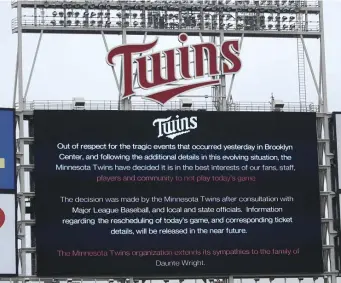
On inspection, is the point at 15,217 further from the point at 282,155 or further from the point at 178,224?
the point at 282,155

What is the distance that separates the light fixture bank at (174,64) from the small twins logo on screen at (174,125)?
81cm

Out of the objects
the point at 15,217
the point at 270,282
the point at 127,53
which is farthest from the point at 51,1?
the point at 270,282

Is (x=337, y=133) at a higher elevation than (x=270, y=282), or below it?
higher

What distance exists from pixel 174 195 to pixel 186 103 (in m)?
2.91

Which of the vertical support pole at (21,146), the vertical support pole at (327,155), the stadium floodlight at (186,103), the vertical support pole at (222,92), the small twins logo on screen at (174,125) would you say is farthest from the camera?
the vertical support pole at (222,92)

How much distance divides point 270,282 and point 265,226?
5.58 feet

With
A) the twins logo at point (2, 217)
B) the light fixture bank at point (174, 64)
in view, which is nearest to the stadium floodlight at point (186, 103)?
the light fixture bank at point (174, 64)

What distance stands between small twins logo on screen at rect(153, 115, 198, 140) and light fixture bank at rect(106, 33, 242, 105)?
81 cm

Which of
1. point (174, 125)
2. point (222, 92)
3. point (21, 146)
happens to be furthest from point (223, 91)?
point (21, 146)

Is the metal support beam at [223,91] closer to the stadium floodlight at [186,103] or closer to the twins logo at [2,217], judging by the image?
the stadium floodlight at [186,103]

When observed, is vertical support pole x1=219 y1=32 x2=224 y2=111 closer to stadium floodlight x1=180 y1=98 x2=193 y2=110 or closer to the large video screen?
the large video screen

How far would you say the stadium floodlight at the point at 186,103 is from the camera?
170 feet

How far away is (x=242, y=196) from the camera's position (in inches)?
2014

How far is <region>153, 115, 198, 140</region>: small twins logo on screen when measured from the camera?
51125 millimetres
